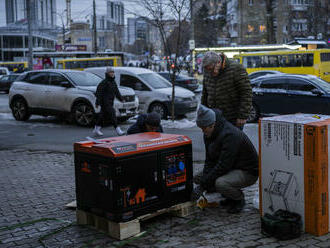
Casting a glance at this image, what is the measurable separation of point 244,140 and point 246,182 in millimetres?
522

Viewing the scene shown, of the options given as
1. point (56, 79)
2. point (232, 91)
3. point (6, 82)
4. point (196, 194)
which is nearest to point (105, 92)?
point (56, 79)

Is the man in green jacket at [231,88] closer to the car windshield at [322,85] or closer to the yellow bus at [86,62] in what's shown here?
the car windshield at [322,85]

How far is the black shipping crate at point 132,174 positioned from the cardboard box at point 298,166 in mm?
1006

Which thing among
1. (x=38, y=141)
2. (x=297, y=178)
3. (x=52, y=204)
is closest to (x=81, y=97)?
(x=38, y=141)

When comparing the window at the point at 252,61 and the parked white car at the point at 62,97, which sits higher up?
the window at the point at 252,61

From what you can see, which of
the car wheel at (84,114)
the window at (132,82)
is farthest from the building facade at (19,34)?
the car wheel at (84,114)

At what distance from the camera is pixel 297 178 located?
4.77 meters

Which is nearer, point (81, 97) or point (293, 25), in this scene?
point (81, 97)

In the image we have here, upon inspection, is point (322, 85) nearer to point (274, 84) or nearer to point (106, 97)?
point (274, 84)

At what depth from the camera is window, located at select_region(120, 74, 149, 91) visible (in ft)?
53.8

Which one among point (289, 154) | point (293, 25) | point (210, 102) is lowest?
point (289, 154)

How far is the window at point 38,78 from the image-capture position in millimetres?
15508

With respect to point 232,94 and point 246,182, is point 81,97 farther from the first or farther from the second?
point 246,182

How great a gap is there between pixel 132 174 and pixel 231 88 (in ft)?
7.16
